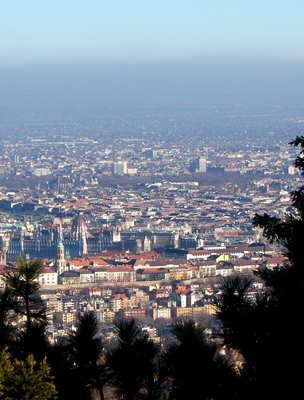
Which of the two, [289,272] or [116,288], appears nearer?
[289,272]

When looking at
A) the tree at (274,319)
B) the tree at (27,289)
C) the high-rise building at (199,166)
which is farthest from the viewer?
the high-rise building at (199,166)

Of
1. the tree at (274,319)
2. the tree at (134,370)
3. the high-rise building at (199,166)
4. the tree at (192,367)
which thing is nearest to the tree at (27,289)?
the tree at (134,370)

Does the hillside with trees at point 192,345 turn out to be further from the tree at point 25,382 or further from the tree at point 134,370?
the tree at point 25,382

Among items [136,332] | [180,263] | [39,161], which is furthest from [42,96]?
[136,332]

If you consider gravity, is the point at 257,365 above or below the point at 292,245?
below

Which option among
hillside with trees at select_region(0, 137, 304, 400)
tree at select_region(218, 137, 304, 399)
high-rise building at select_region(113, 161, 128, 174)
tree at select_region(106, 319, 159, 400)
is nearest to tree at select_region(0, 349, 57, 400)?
hillside with trees at select_region(0, 137, 304, 400)

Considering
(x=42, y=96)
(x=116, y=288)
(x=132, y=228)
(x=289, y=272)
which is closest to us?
(x=289, y=272)

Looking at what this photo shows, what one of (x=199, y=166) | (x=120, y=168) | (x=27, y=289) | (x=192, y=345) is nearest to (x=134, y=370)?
(x=192, y=345)

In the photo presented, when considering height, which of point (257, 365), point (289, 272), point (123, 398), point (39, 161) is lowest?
point (39, 161)

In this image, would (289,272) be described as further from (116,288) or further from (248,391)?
(116,288)
